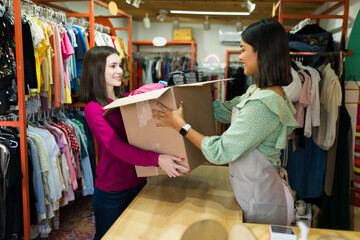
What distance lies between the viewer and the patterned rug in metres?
2.83

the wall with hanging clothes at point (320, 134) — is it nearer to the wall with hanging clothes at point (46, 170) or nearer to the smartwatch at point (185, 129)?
the smartwatch at point (185, 129)

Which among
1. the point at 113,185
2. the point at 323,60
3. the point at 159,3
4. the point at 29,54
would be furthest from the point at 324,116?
the point at 159,3

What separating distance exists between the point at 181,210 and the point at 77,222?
209cm

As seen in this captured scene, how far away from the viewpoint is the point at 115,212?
1.70 metres

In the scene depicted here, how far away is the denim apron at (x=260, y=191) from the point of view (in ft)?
4.35

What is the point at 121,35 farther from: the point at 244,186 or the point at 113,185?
the point at 244,186

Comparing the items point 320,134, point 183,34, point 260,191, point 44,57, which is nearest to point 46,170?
point 44,57

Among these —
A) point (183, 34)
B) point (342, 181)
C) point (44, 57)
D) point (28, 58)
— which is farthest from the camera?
point (183, 34)

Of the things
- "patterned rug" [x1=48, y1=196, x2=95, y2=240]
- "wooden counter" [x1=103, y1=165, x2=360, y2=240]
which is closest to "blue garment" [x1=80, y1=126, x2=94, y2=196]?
"patterned rug" [x1=48, y1=196, x2=95, y2=240]

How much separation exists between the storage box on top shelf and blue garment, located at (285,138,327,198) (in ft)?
6.56

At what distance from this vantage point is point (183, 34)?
249 inches

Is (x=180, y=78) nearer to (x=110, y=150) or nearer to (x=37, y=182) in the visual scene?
(x=110, y=150)

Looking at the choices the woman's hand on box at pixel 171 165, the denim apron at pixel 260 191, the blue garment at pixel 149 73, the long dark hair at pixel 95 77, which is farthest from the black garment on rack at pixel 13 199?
the blue garment at pixel 149 73

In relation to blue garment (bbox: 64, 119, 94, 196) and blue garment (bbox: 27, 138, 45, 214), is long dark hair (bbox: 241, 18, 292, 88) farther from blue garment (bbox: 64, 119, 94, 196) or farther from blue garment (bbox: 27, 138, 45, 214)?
blue garment (bbox: 64, 119, 94, 196)
